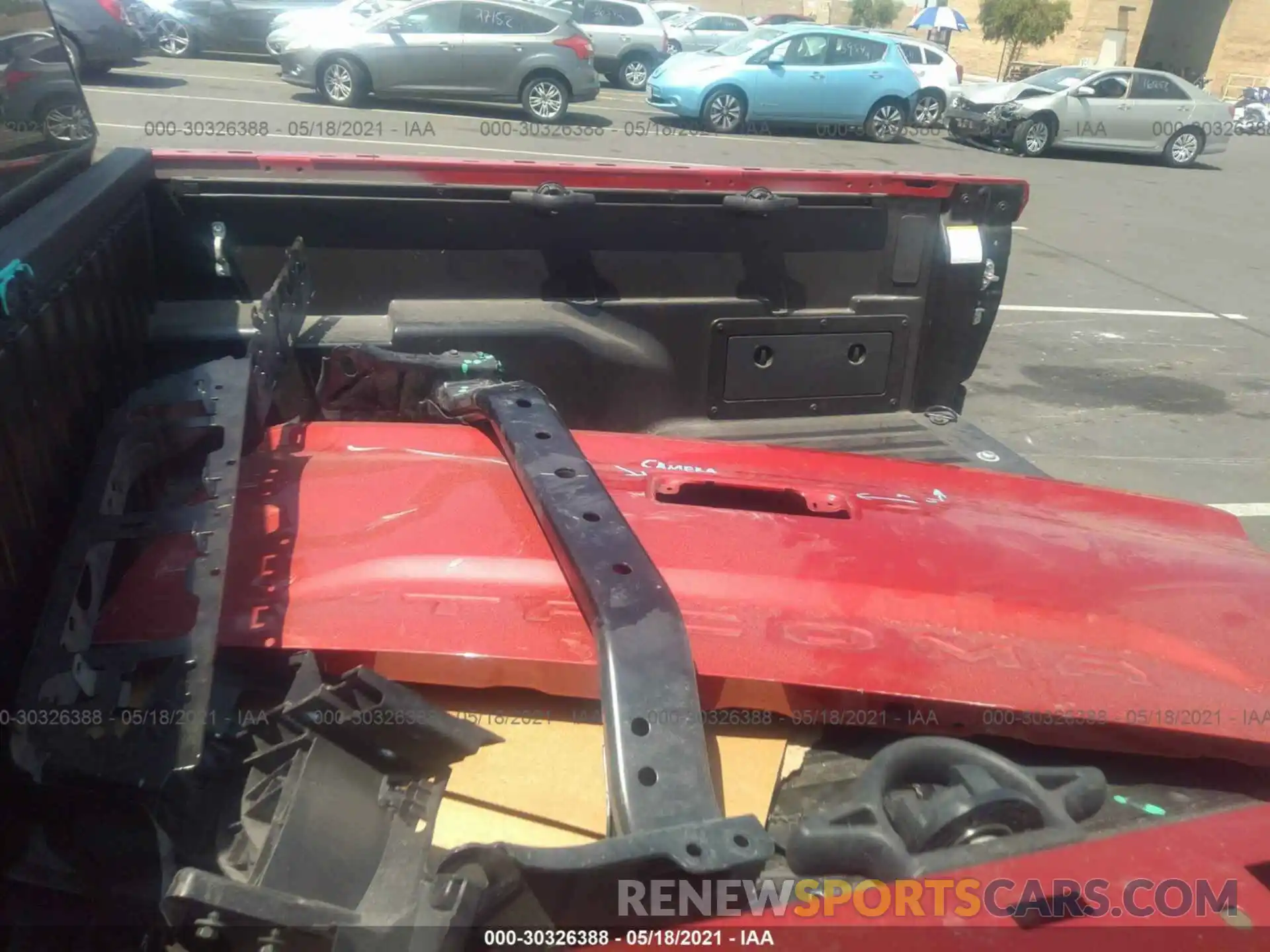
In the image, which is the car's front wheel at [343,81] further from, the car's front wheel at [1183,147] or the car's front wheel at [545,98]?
the car's front wheel at [1183,147]

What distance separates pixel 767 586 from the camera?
175 centimetres

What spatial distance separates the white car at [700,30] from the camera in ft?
73.8

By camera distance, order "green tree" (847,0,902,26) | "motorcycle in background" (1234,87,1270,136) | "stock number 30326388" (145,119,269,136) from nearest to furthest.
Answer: "stock number 30326388" (145,119,269,136) < "motorcycle in background" (1234,87,1270,136) < "green tree" (847,0,902,26)

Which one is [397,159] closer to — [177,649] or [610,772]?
[177,649]

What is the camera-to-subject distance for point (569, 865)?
119cm

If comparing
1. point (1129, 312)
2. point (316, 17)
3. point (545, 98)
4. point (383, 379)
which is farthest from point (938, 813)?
point (316, 17)

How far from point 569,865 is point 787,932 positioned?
0.29 meters

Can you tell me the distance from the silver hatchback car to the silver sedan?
752 centimetres

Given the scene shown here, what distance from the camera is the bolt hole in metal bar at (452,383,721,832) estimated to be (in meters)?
1.33

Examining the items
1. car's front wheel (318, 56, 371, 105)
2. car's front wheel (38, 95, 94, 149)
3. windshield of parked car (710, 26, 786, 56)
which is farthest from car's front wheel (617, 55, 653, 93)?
car's front wheel (38, 95, 94, 149)

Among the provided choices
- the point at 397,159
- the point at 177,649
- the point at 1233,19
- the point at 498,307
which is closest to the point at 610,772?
the point at 177,649

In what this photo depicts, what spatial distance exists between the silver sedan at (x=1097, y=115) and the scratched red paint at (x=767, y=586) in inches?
704

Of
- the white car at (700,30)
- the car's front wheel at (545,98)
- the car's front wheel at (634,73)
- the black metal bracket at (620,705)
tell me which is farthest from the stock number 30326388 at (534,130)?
the black metal bracket at (620,705)

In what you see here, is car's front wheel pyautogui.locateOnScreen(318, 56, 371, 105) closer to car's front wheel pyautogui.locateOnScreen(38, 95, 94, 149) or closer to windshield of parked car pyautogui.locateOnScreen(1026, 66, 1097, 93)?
windshield of parked car pyautogui.locateOnScreen(1026, 66, 1097, 93)
